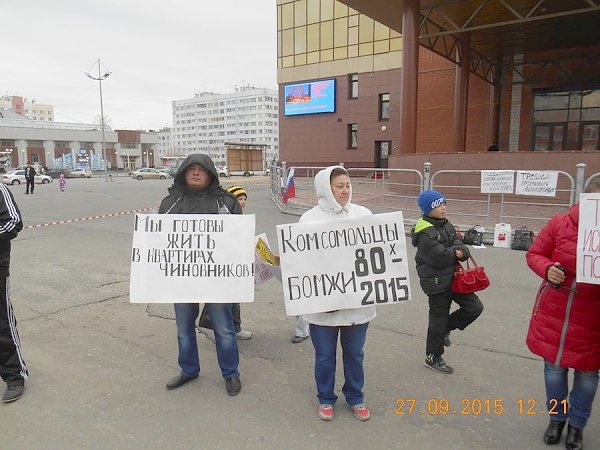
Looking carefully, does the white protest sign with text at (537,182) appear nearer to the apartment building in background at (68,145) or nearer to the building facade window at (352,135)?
the building facade window at (352,135)

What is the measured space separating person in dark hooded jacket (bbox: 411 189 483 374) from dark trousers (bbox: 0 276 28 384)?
3.33m

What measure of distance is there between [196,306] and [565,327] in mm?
2685

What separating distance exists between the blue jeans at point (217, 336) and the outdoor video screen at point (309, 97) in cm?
3484

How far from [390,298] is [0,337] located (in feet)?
9.89

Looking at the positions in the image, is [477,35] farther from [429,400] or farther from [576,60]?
[429,400]

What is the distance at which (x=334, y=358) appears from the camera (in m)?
3.21

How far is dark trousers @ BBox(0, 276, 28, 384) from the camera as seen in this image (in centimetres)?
353

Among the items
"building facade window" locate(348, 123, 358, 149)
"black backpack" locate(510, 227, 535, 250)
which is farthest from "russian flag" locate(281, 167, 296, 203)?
"building facade window" locate(348, 123, 358, 149)

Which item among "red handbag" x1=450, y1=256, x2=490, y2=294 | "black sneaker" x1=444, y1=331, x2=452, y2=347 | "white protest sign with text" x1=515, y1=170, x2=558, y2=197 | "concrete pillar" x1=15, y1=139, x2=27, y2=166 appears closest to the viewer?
"red handbag" x1=450, y1=256, x2=490, y2=294

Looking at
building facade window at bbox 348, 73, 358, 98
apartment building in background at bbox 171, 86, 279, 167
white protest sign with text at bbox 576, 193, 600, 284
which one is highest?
apartment building in background at bbox 171, 86, 279, 167

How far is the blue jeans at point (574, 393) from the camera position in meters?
→ 2.76

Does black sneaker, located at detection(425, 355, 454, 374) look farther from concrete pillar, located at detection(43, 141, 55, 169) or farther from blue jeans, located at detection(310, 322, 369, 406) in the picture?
concrete pillar, located at detection(43, 141, 55, 169)

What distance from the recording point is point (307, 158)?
3869 cm

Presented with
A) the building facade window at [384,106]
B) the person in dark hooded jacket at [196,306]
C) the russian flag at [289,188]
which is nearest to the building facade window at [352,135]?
the building facade window at [384,106]
